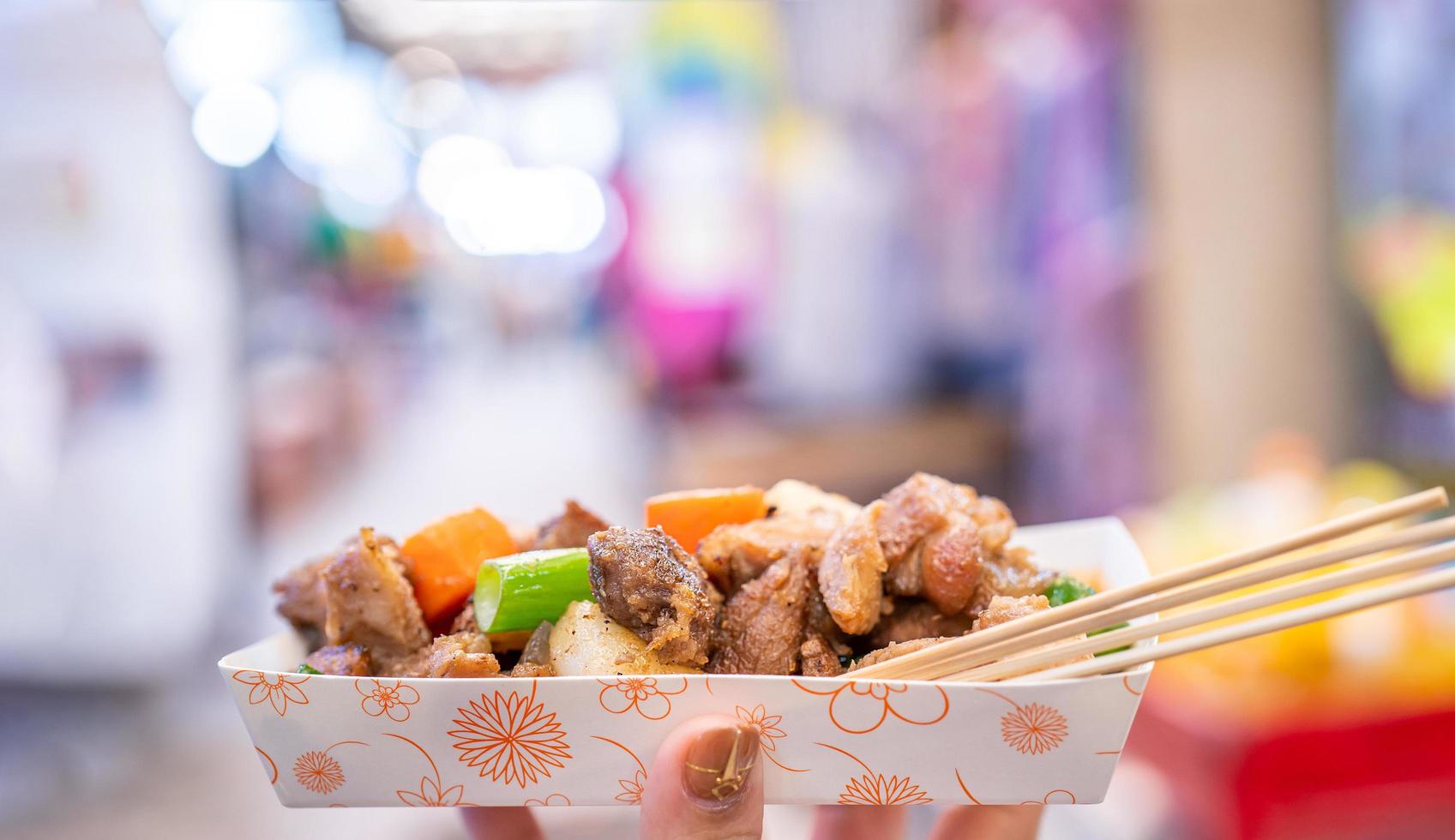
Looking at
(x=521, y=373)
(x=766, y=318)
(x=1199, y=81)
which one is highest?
(x=1199, y=81)

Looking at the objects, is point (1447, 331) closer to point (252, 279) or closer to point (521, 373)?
point (252, 279)

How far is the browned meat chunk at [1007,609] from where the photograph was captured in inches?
39.5

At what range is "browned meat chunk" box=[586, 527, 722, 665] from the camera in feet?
3.31

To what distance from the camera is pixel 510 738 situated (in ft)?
3.19

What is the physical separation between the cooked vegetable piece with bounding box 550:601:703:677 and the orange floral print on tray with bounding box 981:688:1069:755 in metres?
0.34

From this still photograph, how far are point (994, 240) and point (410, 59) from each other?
1860 centimetres

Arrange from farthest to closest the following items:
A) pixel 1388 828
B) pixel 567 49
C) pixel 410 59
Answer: pixel 567 49 < pixel 410 59 < pixel 1388 828

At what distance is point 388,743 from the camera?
984 millimetres

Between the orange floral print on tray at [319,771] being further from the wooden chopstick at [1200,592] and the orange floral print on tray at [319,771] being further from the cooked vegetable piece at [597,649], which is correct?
the wooden chopstick at [1200,592]

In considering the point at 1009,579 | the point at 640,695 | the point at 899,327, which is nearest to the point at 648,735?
the point at 640,695

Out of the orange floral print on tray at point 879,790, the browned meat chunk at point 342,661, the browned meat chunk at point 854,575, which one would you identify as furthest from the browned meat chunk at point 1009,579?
the browned meat chunk at point 342,661

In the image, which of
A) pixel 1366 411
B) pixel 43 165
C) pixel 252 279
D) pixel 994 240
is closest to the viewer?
pixel 1366 411

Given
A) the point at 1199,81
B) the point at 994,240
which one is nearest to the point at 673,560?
the point at 1199,81

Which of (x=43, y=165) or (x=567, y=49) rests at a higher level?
(x=567, y=49)
